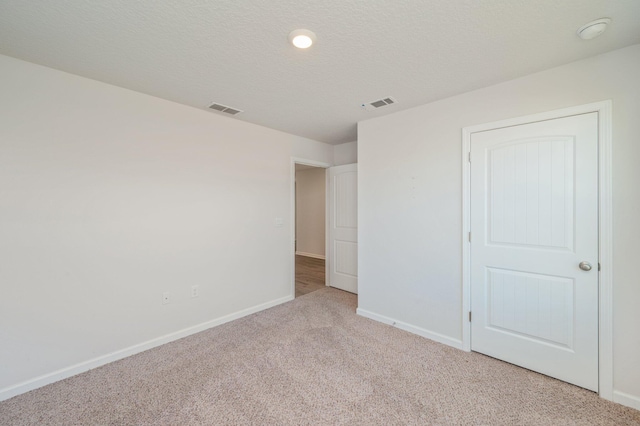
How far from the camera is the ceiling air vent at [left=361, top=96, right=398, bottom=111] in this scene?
2.57 m

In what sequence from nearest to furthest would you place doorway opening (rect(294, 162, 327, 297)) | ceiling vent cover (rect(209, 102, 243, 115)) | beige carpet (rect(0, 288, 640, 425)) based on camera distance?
beige carpet (rect(0, 288, 640, 425)) → ceiling vent cover (rect(209, 102, 243, 115)) → doorway opening (rect(294, 162, 327, 297))

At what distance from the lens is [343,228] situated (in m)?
4.16

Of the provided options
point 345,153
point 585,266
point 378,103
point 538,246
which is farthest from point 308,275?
point 585,266

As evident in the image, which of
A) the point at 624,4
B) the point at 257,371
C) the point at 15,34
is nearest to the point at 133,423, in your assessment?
the point at 257,371

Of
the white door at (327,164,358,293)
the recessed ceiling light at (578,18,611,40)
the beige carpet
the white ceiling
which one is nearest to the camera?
the white ceiling

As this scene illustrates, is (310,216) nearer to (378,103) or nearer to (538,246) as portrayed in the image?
(378,103)

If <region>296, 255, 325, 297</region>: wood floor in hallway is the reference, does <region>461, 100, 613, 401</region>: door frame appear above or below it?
above

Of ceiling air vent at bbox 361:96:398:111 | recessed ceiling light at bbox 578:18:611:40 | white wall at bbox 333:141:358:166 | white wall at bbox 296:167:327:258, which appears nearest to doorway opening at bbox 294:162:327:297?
white wall at bbox 296:167:327:258

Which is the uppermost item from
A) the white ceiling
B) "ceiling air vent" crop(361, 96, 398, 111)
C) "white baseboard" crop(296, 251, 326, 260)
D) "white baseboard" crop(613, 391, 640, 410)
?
"ceiling air vent" crop(361, 96, 398, 111)

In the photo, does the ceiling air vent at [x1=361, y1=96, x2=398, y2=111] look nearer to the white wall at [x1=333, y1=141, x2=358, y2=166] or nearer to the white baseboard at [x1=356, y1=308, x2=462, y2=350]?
the white wall at [x1=333, y1=141, x2=358, y2=166]

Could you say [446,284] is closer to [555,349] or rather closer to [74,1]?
[555,349]

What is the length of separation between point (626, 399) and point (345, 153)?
378cm

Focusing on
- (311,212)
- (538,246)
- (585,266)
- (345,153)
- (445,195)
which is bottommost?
(585,266)

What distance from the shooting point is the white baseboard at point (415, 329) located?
252cm
